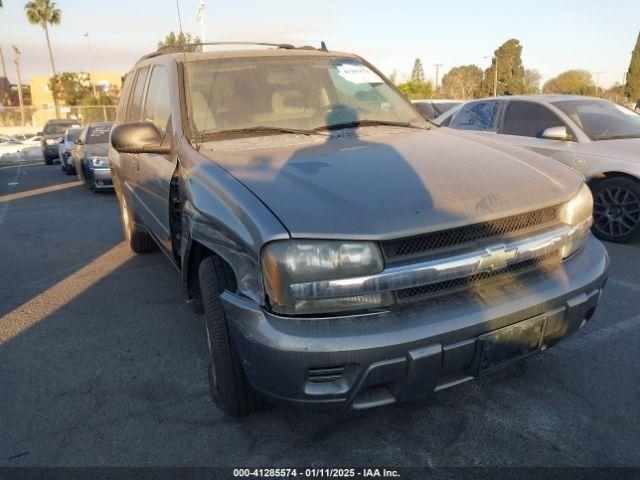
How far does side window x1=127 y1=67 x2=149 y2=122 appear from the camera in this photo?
4.45m

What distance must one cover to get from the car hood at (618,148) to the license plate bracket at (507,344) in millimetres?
4002

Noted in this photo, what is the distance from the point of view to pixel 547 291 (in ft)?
7.43

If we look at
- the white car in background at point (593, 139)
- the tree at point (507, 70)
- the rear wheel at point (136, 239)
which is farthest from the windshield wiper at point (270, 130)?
the tree at point (507, 70)

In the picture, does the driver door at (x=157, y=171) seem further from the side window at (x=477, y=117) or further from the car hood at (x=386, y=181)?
the side window at (x=477, y=117)

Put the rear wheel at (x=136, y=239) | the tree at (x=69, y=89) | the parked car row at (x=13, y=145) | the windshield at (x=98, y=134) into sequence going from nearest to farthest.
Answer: the rear wheel at (x=136, y=239)
the windshield at (x=98, y=134)
the parked car row at (x=13, y=145)
the tree at (x=69, y=89)

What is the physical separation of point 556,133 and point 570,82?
239 feet

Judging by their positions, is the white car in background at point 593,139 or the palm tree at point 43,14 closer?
the white car in background at point 593,139

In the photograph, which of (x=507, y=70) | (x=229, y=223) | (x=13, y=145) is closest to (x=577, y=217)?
(x=229, y=223)

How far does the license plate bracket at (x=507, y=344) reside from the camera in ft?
6.95

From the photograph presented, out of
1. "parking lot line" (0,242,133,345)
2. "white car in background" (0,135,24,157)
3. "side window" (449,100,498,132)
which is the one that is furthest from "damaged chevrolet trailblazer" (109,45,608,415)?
"white car in background" (0,135,24,157)

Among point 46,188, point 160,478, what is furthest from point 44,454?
point 46,188

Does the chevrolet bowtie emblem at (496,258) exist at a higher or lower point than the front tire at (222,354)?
higher

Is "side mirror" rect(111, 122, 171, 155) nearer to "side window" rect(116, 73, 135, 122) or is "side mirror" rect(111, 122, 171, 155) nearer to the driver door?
the driver door

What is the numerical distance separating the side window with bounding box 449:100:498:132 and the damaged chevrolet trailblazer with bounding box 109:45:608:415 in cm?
402
